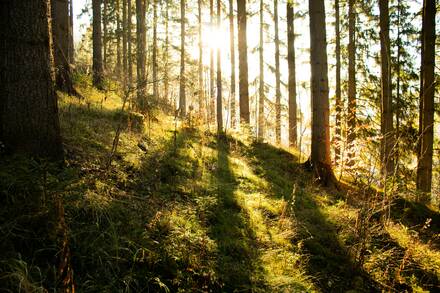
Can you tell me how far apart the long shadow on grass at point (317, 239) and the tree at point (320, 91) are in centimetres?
49

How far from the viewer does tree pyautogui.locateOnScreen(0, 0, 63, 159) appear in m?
3.96

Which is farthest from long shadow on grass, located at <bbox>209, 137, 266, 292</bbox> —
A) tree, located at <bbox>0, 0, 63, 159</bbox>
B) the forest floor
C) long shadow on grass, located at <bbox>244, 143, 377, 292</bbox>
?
tree, located at <bbox>0, 0, 63, 159</bbox>

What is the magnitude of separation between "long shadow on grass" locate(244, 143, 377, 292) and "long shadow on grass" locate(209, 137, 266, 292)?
0.77 metres

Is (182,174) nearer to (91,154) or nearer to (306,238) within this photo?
(91,154)

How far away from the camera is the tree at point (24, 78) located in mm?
3961

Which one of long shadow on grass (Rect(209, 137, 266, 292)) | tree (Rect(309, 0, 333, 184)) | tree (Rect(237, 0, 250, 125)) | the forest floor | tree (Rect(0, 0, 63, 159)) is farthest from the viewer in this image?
tree (Rect(237, 0, 250, 125))

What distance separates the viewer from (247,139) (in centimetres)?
1023

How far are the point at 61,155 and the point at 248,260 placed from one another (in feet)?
8.36

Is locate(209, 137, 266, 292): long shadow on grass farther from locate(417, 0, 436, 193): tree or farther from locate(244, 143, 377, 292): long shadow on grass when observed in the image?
locate(417, 0, 436, 193): tree

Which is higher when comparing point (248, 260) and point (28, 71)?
point (28, 71)

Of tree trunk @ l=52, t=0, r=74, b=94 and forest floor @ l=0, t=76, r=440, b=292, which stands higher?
tree trunk @ l=52, t=0, r=74, b=94

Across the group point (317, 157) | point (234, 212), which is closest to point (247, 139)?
point (317, 157)

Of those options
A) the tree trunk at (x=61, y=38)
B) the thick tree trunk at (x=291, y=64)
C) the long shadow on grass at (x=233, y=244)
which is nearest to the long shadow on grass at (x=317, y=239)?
the long shadow on grass at (x=233, y=244)

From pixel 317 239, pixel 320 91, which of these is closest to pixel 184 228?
pixel 317 239
